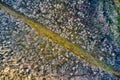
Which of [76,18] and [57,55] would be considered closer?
[57,55]

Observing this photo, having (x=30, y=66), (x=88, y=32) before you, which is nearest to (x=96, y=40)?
(x=88, y=32)

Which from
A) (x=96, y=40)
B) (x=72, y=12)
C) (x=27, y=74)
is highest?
(x=72, y=12)

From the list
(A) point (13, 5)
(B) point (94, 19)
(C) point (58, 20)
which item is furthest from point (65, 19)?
(A) point (13, 5)

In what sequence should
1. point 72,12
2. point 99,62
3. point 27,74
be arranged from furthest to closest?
point 72,12, point 99,62, point 27,74

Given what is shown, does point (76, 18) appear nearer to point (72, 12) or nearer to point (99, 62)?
point (72, 12)

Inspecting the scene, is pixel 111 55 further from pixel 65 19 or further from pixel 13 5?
pixel 13 5

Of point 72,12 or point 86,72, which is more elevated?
point 72,12

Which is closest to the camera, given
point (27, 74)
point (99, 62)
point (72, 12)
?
point (27, 74)
